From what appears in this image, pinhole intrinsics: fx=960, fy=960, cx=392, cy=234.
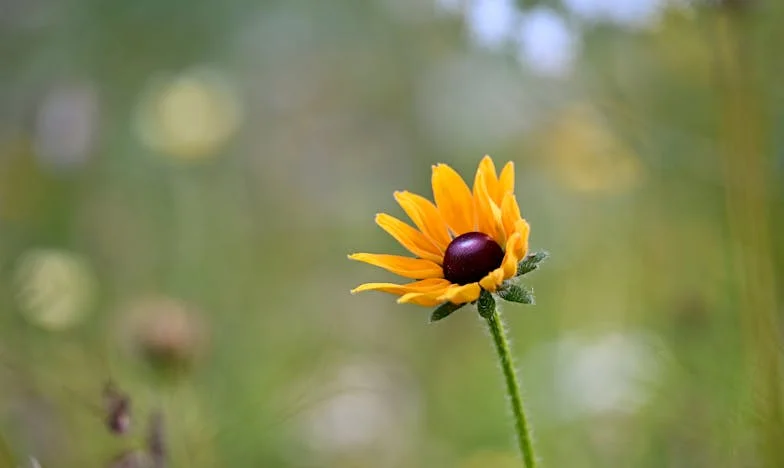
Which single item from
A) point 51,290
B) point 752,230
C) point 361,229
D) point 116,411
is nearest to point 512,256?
point 116,411

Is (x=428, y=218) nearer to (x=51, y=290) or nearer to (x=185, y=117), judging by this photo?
(x=51, y=290)

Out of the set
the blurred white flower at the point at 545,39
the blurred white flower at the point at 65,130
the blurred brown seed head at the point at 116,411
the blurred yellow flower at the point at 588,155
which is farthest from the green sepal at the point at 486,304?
the blurred white flower at the point at 65,130

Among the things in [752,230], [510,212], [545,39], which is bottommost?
[510,212]

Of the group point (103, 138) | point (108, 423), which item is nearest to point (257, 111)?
point (103, 138)

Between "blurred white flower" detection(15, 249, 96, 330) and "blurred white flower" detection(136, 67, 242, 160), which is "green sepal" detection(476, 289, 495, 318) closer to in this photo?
"blurred white flower" detection(15, 249, 96, 330)

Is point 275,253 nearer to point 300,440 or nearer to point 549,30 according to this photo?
point 300,440

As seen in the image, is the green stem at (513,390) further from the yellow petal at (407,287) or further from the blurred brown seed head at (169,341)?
the blurred brown seed head at (169,341)

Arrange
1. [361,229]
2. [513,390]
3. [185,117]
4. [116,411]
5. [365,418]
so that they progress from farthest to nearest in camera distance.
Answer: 1. [361,229]
2. [185,117]
3. [365,418]
4. [116,411]
5. [513,390]

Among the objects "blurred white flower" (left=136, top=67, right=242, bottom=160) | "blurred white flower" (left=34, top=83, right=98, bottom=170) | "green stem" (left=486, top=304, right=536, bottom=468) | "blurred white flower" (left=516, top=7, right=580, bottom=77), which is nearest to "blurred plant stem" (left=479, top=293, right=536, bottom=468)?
"green stem" (left=486, top=304, right=536, bottom=468)
